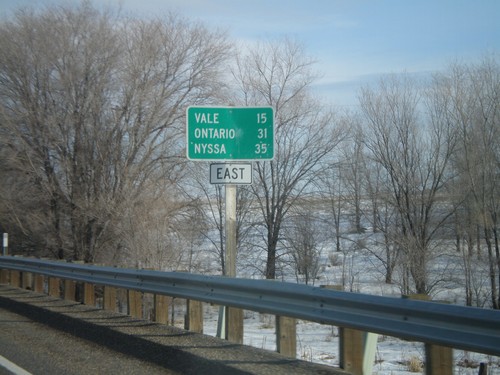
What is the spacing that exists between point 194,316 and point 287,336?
210 cm

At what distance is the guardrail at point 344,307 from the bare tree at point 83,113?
15164 mm

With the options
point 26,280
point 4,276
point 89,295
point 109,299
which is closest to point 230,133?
point 109,299

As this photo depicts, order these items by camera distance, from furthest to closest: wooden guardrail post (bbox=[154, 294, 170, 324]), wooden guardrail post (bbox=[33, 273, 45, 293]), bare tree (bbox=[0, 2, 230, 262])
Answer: bare tree (bbox=[0, 2, 230, 262])
wooden guardrail post (bbox=[33, 273, 45, 293])
wooden guardrail post (bbox=[154, 294, 170, 324])

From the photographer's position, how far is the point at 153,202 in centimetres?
2253

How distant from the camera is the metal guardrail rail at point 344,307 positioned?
5.09m

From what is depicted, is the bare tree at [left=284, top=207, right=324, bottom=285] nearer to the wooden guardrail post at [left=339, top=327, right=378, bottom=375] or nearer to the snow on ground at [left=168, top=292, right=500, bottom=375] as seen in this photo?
the snow on ground at [left=168, top=292, right=500, bottom=375]

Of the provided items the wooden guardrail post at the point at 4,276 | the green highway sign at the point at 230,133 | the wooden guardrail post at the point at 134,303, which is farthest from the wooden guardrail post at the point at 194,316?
the wooden guardrail post at the point at 4,276

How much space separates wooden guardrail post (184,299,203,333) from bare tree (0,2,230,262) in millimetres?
15514

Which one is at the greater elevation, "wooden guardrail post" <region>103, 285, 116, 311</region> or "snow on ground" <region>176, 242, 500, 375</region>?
"wooden guardrail post" <region>103, 285, 116, 311</region>

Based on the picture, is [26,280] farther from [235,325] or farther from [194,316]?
[235,325]

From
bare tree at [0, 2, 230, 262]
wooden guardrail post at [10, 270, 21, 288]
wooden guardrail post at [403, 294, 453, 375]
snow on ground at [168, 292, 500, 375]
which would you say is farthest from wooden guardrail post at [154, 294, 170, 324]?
bare tree at [0, 2, 230, 262]

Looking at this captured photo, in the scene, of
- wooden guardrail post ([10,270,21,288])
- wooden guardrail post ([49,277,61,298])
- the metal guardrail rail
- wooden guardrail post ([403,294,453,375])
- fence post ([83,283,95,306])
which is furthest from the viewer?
wooden guardrail post ([10,270,21,288])

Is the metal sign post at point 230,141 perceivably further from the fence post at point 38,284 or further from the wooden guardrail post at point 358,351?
the fence post at point 38,284

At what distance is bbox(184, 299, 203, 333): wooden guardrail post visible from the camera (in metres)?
9.30
